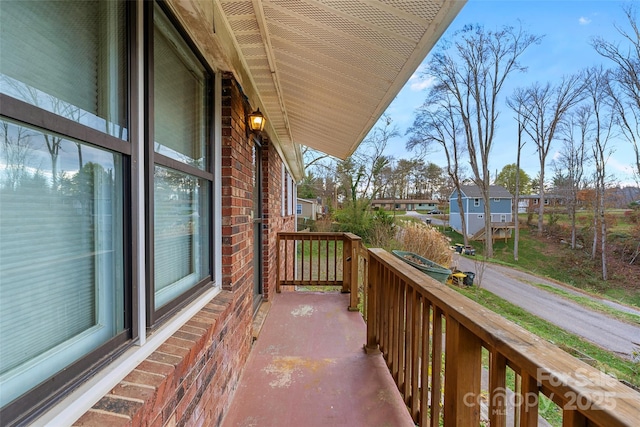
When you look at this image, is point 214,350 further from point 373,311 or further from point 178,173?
point 373,311

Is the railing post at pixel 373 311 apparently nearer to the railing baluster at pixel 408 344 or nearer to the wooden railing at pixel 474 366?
the wooden railing at pixel 474 366

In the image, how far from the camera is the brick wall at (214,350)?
933 millimetres

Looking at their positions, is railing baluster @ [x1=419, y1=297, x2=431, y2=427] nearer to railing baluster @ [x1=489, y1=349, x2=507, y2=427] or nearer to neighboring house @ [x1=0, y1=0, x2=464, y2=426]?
railing baluster @ [x1=489, y1=349, x2=507, y2=427]

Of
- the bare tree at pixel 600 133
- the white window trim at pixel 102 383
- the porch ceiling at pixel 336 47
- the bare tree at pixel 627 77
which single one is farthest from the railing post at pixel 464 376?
the bare tree at pixel 600 133

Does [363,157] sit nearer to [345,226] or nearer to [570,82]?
Answer: [345,226]

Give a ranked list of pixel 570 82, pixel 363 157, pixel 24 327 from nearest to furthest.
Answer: pixel 24 327 < pixel 570 82 < pixel 363 157

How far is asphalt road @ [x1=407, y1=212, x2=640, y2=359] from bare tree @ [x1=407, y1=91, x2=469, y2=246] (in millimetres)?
8337

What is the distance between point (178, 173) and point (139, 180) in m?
0.40

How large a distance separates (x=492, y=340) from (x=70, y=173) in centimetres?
144

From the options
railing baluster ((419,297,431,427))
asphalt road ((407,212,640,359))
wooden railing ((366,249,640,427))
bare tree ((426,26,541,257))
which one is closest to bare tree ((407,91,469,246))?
bare tree ((426,26,541,257))

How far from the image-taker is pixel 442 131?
18.8 metres

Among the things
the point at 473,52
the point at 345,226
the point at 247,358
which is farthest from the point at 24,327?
the point at 473,52

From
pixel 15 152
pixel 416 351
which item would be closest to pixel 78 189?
pixel 15 152

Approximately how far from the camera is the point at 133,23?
1.08m
